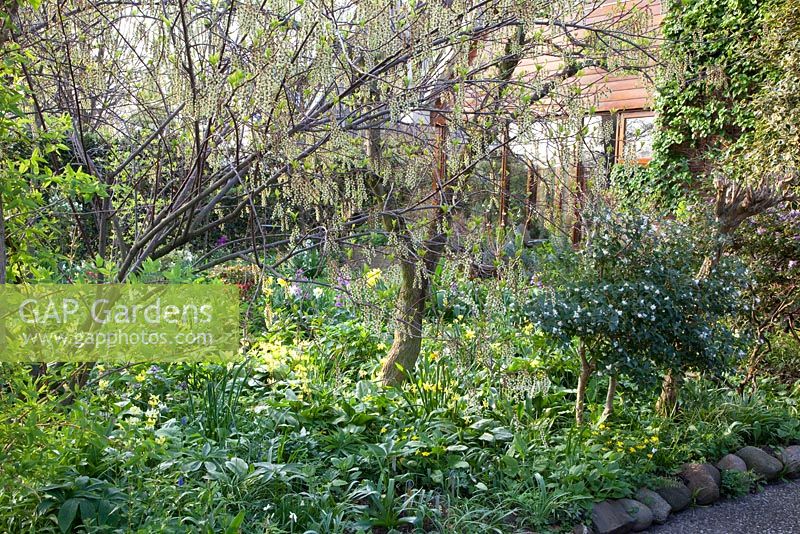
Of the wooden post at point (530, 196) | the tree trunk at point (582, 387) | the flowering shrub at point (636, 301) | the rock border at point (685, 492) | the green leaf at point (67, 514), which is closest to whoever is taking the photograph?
the green leaf at point (67, 514)

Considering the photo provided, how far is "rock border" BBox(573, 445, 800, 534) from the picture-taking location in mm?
3359

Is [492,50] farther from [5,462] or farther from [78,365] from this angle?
[5,462]

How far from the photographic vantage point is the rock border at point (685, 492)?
3.36 metres


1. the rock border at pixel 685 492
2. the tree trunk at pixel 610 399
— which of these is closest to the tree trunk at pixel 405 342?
the tree trunk at pixel 610 399

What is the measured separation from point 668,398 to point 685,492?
0.77 m

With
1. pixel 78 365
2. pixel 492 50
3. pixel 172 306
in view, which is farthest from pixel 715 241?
pixel 78 365

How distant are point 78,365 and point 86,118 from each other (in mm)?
1201

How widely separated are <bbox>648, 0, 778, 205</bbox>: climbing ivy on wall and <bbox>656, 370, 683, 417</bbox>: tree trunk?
3.31 meters

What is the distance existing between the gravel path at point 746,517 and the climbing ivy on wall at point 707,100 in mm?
3843

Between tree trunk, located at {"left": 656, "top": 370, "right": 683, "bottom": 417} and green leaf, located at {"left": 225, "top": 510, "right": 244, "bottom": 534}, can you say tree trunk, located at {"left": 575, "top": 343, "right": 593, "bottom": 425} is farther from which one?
green leaf, located at {"left": 225, "top": 510, "right": 244, "bottom": 534}

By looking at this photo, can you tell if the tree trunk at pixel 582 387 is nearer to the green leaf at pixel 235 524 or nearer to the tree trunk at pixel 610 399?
the tree trunk at pixel 610 399

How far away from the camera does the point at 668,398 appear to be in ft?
14.4

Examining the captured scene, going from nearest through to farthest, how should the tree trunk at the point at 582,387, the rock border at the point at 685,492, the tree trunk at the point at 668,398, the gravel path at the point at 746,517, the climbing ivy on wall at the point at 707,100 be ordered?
1. the rock border at the point at 685,492
2. the gravel path at the point at 746,517
3. the tree trunk at the point at 582,387
4. the tree trunk at the point at 668,398
5. the climbing ivy on wall at the point at 707,100

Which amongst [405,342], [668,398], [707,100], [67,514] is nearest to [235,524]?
[67,514]
